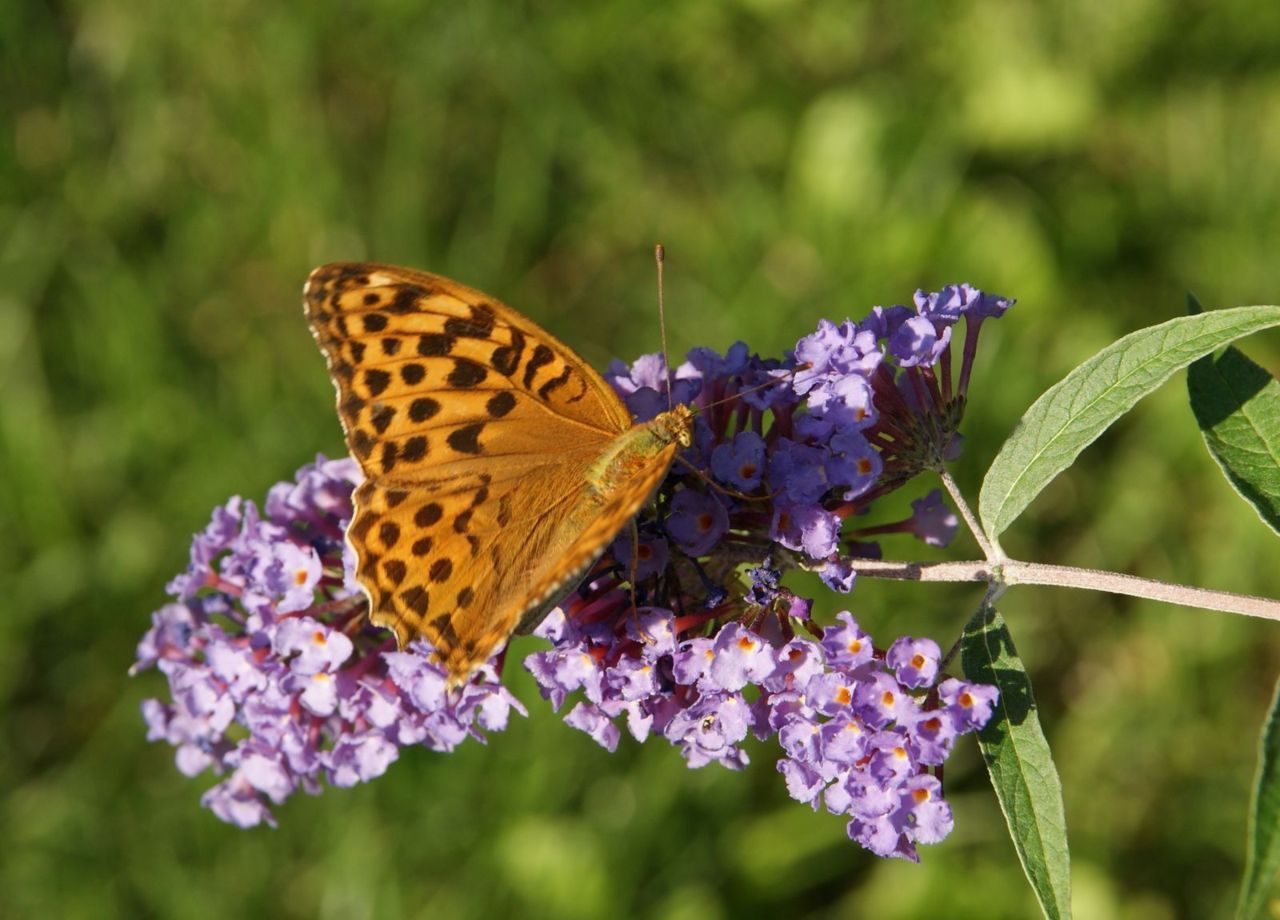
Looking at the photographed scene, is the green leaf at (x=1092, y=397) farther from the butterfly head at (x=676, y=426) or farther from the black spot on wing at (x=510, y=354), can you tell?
the black spot on wing at (x=510, y=354)

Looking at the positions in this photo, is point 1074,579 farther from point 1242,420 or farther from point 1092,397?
point 1242,420

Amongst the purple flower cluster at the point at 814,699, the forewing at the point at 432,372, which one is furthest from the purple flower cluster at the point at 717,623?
the forewing at the point at 432,372

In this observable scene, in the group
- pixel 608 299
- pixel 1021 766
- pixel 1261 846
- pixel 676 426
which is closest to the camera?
pixel 1261 846

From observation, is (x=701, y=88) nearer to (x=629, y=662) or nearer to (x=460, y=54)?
(x=460, y=54)

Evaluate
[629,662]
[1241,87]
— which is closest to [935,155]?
[1241,87]

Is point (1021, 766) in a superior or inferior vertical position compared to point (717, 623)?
inferior

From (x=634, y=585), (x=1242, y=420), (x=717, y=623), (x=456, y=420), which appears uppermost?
(x=456, y=420)

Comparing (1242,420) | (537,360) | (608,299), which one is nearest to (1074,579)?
(1242,420)
